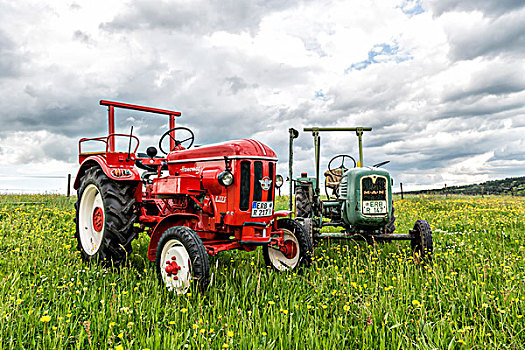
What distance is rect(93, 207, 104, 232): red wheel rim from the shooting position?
535 cm

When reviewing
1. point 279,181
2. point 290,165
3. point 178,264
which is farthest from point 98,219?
point 290,165

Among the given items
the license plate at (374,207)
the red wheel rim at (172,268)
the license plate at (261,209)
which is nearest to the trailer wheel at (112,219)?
the red wheel rim at (172,268)

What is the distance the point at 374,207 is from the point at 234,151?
2820mm

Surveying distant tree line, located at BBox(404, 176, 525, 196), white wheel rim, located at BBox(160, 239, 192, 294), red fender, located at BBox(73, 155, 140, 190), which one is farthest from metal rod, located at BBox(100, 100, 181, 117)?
distant tree line, located at BBox(404, 176, 525, 196)

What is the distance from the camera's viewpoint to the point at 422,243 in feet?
17.7

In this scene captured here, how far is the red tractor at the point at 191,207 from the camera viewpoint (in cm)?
390

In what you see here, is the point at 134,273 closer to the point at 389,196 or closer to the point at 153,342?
the point at 153,342

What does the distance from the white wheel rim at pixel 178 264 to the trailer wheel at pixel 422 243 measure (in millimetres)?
3271

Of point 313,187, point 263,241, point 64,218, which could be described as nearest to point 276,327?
point 263,241

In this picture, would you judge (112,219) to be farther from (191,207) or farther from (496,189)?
(496,189)

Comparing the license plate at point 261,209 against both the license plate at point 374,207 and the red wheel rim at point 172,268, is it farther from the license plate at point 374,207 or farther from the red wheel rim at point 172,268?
the license plate at point 374,207

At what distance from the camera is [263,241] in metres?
4.14

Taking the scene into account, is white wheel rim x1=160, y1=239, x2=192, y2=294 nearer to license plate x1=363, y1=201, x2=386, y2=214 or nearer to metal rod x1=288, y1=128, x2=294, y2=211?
metal rod x1=288, y1=128, x2=294, y2=211

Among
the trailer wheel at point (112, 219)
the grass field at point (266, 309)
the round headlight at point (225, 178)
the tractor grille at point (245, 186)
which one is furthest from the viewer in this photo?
the trailer wheel at point (112, 219)
